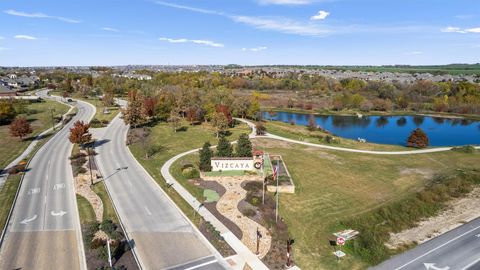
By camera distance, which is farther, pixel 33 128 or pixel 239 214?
pixel 33 128

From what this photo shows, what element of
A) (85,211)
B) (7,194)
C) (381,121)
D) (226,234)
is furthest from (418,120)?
(7,194)

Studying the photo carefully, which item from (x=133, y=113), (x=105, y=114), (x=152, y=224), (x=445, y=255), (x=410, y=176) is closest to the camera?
(x=445, y=255)

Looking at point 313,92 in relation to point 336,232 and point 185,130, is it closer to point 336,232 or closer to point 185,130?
point 185,130

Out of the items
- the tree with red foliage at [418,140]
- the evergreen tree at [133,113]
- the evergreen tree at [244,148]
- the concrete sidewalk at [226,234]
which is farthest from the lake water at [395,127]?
the concrete sidewalk at [226,234]

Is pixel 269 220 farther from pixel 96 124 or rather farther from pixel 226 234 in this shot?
pixel 96 124

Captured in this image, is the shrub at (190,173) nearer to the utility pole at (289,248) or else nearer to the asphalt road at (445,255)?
the utility pole at (289,248)
